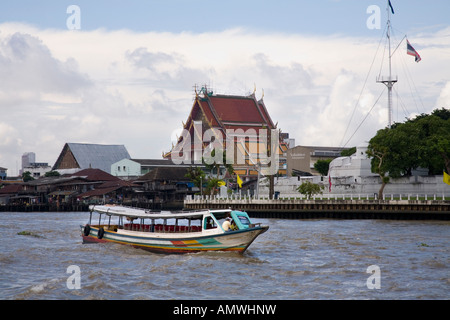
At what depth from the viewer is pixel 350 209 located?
6353 centimetres

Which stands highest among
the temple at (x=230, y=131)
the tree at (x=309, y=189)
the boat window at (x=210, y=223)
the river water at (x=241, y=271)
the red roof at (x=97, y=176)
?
the temple at (x=230, y=131)

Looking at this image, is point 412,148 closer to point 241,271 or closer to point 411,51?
point 411,51

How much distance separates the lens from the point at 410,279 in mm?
24438

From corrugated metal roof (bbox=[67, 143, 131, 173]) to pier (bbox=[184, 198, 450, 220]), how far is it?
7180 cm

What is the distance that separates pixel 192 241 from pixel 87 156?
11621 cm

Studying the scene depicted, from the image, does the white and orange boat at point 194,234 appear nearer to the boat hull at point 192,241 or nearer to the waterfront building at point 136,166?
the boat hull at point 192,241

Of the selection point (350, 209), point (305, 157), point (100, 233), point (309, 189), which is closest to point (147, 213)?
point (100, 233)

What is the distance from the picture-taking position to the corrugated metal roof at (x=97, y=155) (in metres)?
142

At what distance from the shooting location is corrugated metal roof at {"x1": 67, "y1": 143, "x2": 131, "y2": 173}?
141750 mm

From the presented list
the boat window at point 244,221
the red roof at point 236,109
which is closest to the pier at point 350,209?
the boat window at point 244,221

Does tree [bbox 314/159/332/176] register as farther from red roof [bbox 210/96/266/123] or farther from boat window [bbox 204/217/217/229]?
boat window [bbox 204/217/217/229]

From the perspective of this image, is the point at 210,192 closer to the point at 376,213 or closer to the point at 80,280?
the point at 376,213

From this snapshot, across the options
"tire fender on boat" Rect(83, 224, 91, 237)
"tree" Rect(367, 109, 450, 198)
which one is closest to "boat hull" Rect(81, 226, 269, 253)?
"tire fender on boat" Rect(83, 224, 91, 237)

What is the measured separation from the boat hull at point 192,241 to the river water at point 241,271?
1.29ft
